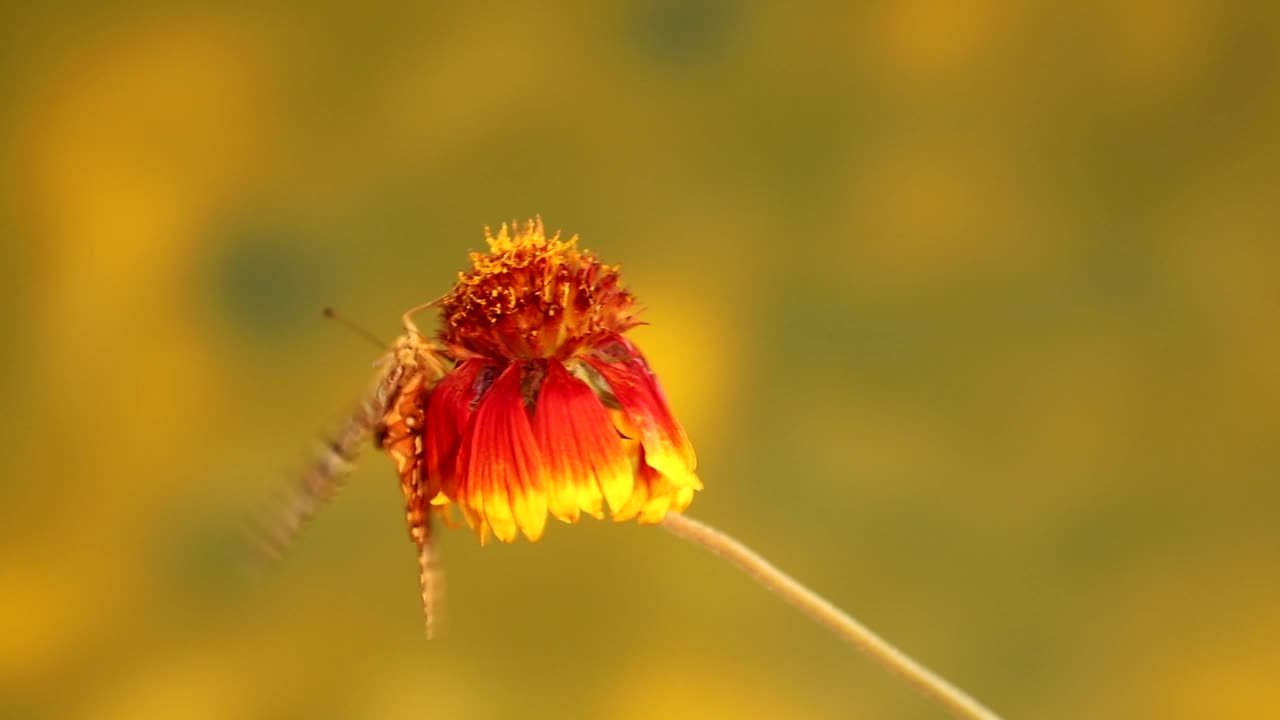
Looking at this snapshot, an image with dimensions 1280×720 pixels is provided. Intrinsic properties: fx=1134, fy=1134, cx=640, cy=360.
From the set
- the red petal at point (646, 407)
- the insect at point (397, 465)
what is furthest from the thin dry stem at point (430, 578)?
the red petal at point (646, 407)

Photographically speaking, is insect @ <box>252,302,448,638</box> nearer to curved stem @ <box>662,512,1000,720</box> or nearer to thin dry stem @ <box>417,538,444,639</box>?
thin dry stem @ <box>417,538,444,639</box>

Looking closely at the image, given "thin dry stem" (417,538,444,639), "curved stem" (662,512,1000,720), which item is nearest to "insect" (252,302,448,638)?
"thin dry stem" (417,538,444,639)

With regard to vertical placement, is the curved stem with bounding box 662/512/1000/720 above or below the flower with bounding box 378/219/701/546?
below

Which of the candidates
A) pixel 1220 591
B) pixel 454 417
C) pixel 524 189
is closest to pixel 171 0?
pixel 524 189

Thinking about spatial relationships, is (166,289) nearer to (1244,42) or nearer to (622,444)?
(622,444)

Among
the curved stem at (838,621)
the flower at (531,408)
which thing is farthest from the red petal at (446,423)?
the curved stem at (838,621)

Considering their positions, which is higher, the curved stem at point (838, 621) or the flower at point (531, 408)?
the flower at point (531, 408)

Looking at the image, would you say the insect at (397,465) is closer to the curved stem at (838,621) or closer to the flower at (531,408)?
the flower at (531,408)
